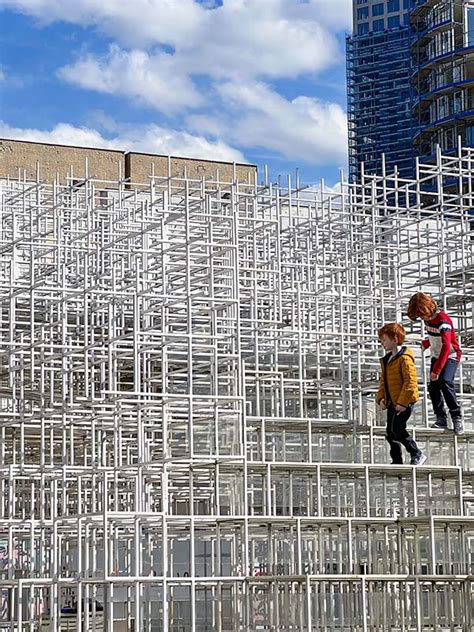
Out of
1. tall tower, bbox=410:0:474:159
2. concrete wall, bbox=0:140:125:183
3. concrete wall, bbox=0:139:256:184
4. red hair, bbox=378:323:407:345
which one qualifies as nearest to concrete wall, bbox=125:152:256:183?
concrete wall, bbox=0:139:256:184

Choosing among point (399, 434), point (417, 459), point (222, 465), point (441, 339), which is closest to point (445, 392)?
point (441, 339)

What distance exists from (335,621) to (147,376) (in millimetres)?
7121

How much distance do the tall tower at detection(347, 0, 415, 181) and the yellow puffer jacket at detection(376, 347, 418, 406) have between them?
94142 millimetres

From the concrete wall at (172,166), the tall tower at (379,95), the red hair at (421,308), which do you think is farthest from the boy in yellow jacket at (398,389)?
the tall tower at (379,95)

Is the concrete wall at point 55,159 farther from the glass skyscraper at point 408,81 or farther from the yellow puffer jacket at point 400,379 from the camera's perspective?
the yellow puffer jacket at point 400,379

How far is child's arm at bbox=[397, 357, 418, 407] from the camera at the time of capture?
18.6m

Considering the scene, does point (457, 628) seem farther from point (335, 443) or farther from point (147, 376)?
point (147, 376)

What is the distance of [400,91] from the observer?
117562 mm

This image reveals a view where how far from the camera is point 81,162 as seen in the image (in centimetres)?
5394

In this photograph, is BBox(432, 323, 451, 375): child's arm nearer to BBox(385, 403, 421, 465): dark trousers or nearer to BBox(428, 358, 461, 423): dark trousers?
BBox(428, 358, 461, 423): dark trousers

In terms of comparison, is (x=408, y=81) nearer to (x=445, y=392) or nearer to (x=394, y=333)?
(x=445, y=392)

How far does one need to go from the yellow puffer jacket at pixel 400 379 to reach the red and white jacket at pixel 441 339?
52 cm

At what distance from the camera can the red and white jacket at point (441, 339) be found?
1897 cm

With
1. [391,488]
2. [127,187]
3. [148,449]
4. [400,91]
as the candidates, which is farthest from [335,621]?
[400,91]
